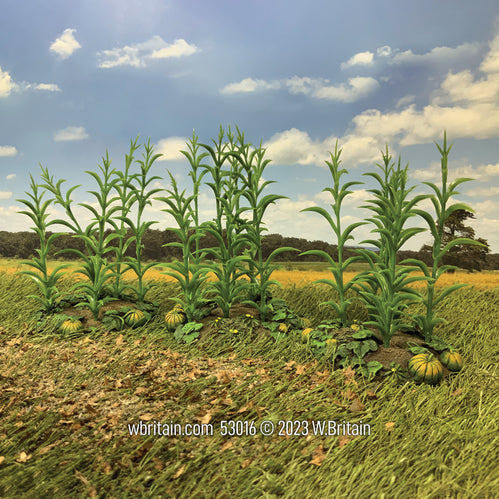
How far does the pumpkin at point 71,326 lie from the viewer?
205 inches

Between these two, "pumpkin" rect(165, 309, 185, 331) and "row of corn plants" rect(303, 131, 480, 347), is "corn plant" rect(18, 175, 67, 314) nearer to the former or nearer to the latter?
"pumpkin" rect(165, 309, 185, 331)

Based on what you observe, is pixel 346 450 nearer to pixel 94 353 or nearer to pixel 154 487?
pixel 154 487

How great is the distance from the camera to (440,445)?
9.24 ft

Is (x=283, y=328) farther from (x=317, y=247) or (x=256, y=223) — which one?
(x=317, y=247)

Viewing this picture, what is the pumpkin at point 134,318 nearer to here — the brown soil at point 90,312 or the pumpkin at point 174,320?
the brown soil at point 90,312

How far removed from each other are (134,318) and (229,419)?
8.77 feet

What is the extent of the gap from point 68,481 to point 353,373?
7.94 ft

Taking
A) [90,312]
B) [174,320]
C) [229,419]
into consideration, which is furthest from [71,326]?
[229,419]

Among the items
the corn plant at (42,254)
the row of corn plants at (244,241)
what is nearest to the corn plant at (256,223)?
the row of corn plants at (244,241)

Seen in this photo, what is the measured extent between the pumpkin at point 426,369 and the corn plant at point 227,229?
2.01 meters

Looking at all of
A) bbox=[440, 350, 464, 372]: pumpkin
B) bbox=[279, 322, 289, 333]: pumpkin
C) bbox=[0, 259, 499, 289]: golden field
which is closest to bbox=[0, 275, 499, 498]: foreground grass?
bbox=[440, 350, 464, 372]: pumpkin

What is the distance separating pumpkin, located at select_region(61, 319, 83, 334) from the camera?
520 centimetres

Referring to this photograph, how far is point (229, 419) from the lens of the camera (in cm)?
310

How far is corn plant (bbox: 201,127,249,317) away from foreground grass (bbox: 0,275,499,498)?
1.99ft
